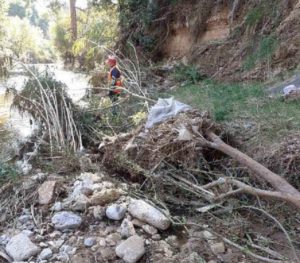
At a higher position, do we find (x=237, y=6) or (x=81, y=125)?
(x=237, y=6)

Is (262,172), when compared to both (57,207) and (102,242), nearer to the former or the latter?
(102,242)

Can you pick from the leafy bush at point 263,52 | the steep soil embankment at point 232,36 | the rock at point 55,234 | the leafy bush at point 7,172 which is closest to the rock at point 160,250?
the rock at point 55,234

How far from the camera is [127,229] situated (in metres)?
3.10

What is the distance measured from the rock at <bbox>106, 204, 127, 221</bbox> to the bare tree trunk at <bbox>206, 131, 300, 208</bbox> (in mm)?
1091

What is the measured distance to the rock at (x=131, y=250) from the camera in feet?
9.18

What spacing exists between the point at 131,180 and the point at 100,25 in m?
9.88

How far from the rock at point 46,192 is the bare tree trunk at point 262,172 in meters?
1.54

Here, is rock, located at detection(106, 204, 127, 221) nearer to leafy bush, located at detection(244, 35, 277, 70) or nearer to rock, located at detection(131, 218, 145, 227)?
rock, located at detection(131, 218, 145, 227)

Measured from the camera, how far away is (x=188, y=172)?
12.5 feet

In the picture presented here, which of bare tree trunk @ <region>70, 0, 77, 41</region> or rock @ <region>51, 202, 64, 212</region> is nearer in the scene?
rock @ <region>51, 202, 64, 212</region>

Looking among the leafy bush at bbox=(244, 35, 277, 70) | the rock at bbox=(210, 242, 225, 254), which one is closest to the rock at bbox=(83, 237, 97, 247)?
the rock at bbox=(210, 242, 225, 254)

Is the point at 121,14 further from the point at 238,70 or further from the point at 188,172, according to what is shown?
the point at 188,172

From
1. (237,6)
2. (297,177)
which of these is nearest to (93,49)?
(237,6)

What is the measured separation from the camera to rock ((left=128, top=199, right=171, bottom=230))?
10.3 ft
